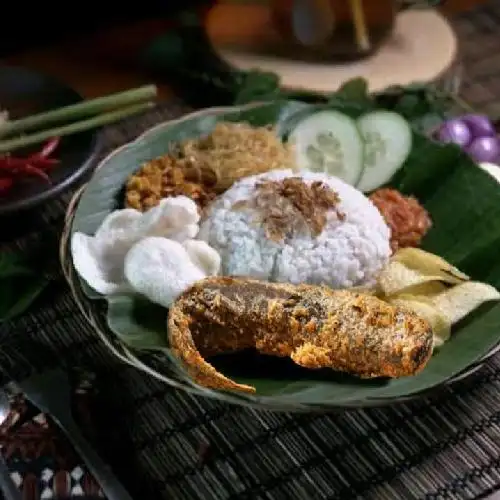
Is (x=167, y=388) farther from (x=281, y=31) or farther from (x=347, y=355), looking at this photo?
(x=281, y=31)

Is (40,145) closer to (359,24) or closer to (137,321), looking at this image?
(137,321)

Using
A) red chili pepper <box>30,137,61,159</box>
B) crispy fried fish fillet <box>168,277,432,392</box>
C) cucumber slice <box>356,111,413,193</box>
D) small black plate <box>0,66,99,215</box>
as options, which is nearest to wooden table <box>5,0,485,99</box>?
small black plate <box>0,66,99,215</box>

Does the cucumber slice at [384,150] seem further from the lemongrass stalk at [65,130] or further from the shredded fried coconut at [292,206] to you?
the lemongrass stalk at [65,130]

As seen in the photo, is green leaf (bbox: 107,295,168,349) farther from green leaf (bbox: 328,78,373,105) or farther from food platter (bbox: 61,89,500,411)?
green leaf (bbox: 328,78,373,105)

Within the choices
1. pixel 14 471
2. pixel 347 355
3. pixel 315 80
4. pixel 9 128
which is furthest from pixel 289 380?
pixel 315 80

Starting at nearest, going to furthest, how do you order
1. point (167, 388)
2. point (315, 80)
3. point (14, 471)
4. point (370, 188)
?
point (14, 471)
point (167, 388)
point (370, 188)
point (315, 80)

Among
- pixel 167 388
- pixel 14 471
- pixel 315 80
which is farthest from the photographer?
pixel 315 80

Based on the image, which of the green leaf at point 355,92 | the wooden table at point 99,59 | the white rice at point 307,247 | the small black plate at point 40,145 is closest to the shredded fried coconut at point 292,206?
the white rice at point 307,247
